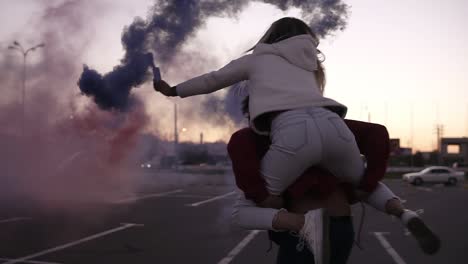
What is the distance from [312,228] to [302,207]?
215 millimetres

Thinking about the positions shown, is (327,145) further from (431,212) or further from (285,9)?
(431,212)

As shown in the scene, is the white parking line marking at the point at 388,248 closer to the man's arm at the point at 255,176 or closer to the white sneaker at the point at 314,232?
the man's arm at the point at 255,176

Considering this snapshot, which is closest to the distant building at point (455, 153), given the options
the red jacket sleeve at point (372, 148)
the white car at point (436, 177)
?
the white car at point (436, 177)

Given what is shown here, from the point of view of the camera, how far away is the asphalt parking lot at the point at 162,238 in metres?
8.32

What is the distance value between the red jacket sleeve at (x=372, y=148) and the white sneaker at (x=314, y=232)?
14.2 inches

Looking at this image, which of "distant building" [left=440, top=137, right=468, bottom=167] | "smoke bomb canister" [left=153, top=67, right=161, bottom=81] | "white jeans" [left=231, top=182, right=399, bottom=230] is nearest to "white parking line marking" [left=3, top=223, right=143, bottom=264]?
"smoke bomb canister" [left=153, top=67, right=161, bottom=81]

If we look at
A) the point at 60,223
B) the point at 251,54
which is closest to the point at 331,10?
the point at 251,54

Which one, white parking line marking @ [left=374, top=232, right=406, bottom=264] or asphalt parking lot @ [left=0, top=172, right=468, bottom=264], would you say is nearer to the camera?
white parking line marking @ [left=374, top=232, right=406, bottom=264]

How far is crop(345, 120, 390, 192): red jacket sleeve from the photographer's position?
2244 mm

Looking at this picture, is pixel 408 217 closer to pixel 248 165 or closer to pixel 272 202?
pixel 272 202

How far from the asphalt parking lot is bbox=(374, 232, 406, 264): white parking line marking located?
2cm

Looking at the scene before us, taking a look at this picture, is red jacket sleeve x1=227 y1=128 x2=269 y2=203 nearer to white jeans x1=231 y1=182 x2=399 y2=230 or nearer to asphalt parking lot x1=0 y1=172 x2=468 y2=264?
white jeans x1=231 y1=182 x2=399 y2=230

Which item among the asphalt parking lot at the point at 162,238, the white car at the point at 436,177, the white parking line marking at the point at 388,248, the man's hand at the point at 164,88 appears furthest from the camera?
the white car at the point at 436,177

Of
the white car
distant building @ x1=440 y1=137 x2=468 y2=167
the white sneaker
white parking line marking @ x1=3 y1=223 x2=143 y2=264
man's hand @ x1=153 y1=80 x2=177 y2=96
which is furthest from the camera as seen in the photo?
distant building @ x1=440 y1=137 x2=468 y2=167
